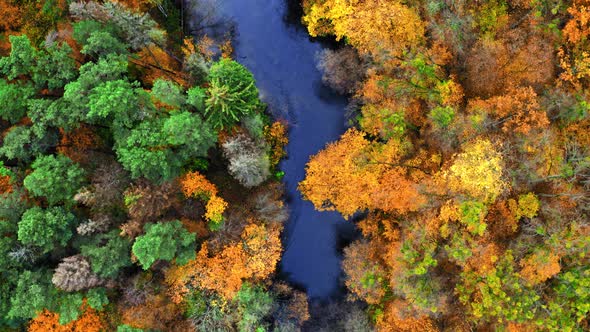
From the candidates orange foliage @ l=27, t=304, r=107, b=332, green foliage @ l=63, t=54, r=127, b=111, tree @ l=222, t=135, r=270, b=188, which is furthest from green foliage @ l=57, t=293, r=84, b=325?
tree @ l=222, t=135, r=270, b=188

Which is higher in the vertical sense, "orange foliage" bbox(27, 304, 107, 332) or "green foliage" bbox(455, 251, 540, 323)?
"green foliage" bbox(455, 251, 540, 323)

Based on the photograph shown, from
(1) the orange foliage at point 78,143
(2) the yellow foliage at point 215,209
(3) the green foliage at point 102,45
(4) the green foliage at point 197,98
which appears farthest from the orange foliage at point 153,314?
(3) the green foliage at point 102,45

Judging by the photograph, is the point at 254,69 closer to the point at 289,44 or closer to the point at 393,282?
the point at 289,44

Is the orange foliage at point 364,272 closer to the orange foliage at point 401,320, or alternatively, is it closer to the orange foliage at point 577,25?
the orange foliage at point 401,320

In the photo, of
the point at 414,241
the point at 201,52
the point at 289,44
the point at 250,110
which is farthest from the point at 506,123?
the point at 201,52

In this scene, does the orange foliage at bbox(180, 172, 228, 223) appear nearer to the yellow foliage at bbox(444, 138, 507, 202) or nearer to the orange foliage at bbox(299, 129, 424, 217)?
the orange foliage at bbox(299, 129, 424, 217)
